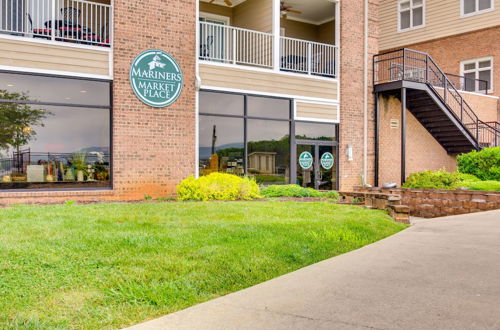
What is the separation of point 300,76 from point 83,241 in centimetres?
1216

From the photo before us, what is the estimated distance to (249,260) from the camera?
5.57 m

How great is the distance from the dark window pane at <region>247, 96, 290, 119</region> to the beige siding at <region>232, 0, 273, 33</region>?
260cm

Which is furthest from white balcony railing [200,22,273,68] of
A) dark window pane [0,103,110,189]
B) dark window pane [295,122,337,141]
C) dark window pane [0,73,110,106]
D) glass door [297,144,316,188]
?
dark window pane [0,103,110,189]

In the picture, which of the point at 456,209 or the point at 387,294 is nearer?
the point at 387,294

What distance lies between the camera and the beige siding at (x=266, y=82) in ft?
49.5

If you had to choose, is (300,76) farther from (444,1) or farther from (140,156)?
(444,1)

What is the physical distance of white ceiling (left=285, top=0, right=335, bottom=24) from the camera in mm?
19453

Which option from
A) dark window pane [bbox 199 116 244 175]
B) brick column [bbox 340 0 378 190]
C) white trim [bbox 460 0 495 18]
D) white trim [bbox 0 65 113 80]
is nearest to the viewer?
white trim [bbox 0 65 113 80]

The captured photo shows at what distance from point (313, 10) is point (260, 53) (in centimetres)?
461

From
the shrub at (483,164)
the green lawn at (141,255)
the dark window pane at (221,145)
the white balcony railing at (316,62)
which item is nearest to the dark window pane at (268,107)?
the dark window pane at (221,145)

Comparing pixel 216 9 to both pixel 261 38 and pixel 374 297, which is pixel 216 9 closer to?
pixel 261 38

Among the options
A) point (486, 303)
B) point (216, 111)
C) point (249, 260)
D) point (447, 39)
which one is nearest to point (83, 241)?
point (249, 260)

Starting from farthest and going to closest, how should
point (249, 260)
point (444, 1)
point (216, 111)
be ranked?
point (444, 1) → point (216, 111) → point (249, 260)

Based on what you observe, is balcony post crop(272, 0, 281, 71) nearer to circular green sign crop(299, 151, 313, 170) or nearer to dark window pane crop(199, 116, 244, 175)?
dark window pane crop(199, 116, 244, 175)
